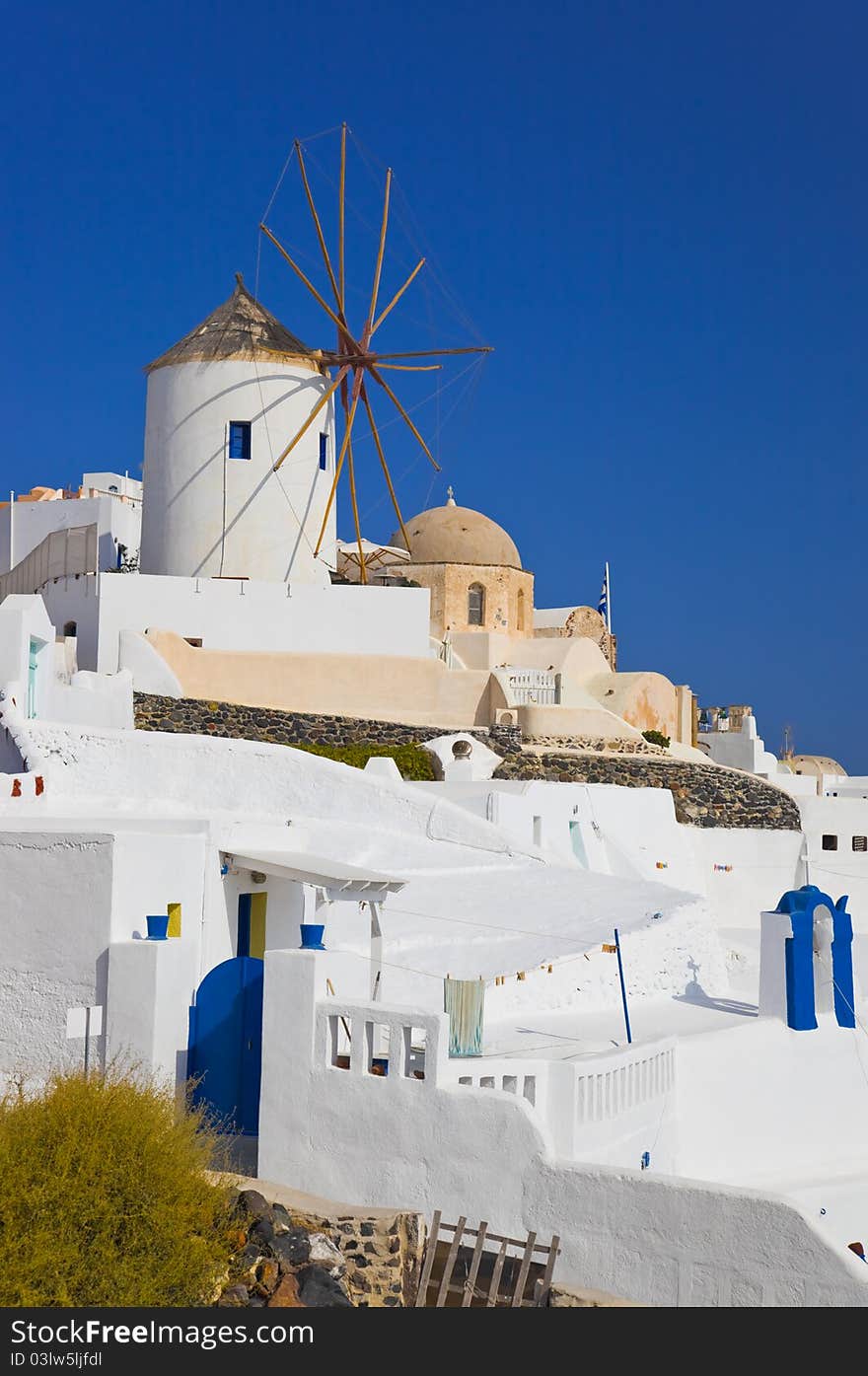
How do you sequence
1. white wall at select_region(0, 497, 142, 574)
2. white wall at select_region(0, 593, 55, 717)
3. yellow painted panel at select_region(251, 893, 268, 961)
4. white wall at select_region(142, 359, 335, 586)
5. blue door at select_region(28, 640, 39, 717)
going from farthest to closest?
white wall at select_region(0, 497, 142, 574), white wall at select_region(142, 359, 335, 586), blue door at select_region(28, 640, 39, 717), white wall at select_region(0, 593, 55, 717), yellow painted panel at select_region(251, 893, 268, 961)

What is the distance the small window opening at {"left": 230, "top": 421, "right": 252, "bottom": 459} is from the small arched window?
276 inches

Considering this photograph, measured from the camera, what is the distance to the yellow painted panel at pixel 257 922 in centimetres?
1145

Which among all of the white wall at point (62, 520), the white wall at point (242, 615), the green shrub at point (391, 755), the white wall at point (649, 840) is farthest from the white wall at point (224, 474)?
the white wall at point (649, 840)

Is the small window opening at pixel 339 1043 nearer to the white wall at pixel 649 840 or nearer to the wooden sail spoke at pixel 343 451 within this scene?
the white wall at pixel 649 840

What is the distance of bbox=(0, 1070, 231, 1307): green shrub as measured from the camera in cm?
654

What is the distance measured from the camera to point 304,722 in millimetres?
21969

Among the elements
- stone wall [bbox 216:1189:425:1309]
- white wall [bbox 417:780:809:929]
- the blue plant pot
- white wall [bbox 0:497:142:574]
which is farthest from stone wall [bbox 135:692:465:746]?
stone wall [bbox 216:1189:425:1309]

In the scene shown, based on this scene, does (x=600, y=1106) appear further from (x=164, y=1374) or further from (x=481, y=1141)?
(x=164, y=1374)

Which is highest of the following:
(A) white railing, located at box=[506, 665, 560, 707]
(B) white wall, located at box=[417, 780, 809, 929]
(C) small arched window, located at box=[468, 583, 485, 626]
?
(C) small arched window, located at box=[468, 583, 485, 626]

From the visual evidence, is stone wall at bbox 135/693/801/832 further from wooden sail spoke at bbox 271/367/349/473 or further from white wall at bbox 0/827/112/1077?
A: white wall at bbox 0/827/112/1077

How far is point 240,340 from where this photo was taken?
2608 centimetres

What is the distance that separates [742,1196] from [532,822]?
1166 centimetres

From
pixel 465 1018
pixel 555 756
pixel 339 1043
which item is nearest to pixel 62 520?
pixel 555 756

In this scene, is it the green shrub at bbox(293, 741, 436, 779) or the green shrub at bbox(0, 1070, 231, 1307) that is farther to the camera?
the green shrub at bbox(293, 741, 436, 779)
